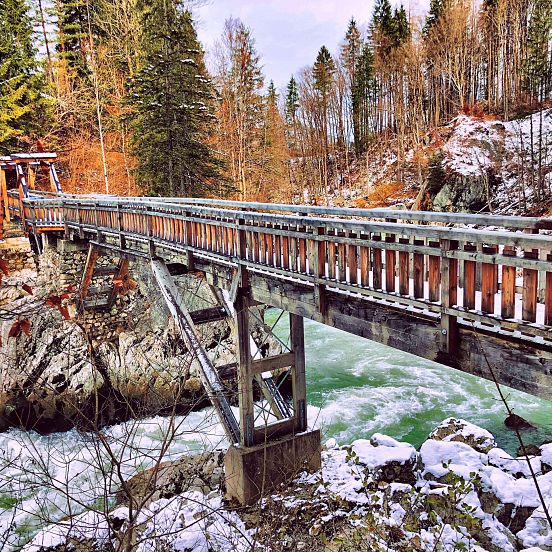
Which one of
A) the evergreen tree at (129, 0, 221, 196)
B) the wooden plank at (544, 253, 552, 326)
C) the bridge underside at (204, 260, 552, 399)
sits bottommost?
the bridge underside at (204, 260, 552, 399)

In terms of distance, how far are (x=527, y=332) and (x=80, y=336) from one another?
13.5 metres

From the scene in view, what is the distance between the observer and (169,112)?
1720 centimetres

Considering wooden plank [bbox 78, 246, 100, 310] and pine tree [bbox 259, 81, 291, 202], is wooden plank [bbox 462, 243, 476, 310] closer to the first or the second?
wooden plank [bbox 78, 246, 100, 310]

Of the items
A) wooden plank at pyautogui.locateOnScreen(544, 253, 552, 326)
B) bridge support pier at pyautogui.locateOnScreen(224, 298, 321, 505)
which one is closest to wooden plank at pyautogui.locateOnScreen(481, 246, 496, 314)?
wooden plank at pyautogui.locateOnScreen(544, 253, 552, 326)

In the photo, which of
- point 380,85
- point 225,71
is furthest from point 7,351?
point 380,85

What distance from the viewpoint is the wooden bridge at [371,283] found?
136 inches

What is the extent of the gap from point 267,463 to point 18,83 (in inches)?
987

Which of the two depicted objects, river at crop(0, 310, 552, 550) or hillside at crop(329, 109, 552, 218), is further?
hillside at crop(329, 109, 552, 218)

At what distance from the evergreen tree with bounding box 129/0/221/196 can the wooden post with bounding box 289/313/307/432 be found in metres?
11.7

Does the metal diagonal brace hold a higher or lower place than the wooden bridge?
lower

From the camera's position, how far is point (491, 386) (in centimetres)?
1266

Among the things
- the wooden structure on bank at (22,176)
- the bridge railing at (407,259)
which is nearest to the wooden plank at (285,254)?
the bridge railing at (407,259)

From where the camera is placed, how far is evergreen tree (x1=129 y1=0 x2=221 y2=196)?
17.2 metres

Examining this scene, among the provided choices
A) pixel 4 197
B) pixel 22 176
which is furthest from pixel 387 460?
pixel 4 197
